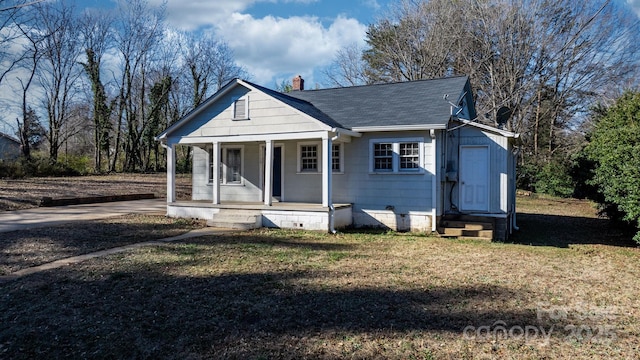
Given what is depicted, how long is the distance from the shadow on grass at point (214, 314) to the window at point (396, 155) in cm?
595

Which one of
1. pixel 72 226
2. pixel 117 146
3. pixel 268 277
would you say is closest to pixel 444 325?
pixel 268 277

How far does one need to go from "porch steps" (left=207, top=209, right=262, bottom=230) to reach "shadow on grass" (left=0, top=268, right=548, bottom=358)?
5.13 meters

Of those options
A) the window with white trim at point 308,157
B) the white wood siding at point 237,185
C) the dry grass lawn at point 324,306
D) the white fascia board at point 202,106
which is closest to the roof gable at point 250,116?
the white fascia board at point 202,106

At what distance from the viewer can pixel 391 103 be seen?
1327 centimetres

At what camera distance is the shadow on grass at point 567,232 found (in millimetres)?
11144

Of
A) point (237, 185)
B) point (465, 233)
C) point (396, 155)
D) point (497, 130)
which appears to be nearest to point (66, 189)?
point (237, 185)

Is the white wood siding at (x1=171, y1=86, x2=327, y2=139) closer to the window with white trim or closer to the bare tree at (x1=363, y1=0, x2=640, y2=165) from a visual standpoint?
the window with white trim

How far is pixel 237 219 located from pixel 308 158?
124 inches

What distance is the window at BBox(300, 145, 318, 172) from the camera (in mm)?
13141

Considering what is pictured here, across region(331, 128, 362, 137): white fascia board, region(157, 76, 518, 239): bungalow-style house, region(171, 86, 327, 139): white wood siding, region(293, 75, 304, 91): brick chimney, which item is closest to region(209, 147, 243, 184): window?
region(157, 76, 518, 239): bungalow-style house

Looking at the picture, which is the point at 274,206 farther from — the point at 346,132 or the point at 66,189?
the point at 66,189

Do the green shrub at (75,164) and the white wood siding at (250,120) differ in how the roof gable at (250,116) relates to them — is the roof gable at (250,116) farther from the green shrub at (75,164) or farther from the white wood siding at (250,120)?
the green shrub at (75,164)

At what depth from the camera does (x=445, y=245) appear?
9.48m

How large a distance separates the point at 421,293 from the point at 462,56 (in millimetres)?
26738
